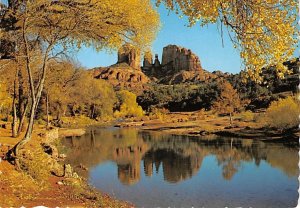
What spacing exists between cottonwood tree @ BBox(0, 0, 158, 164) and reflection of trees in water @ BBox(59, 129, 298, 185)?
7.27 m

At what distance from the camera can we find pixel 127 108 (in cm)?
7394

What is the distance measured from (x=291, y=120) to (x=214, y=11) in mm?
30687

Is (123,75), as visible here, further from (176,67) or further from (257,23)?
(257,23)

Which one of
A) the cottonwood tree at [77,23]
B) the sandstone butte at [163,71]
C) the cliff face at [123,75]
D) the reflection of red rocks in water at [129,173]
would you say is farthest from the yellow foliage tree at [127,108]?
the cliff face at [123,75]

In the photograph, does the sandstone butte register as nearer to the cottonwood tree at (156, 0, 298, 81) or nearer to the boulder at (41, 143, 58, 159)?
the boulder at (41, 143, 58, 159)

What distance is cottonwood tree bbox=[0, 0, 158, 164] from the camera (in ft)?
34.9

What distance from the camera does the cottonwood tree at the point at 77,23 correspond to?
1064cm

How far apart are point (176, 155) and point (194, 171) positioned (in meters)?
5.29

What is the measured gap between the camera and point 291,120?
115ft

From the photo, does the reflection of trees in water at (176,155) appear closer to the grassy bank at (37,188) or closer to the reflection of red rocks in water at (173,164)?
the reflection of red rocks in water at (173,164)

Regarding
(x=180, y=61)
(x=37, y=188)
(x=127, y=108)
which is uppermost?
(x=180, y=61)

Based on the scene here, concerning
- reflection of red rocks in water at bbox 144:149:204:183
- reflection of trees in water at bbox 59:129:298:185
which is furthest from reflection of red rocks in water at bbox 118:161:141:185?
reflection of red rocks in water at bbox 144:149:204:183

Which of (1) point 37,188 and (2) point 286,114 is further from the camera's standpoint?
(2) point 286,114

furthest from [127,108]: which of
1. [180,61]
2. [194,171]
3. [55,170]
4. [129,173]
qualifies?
[180,61]
